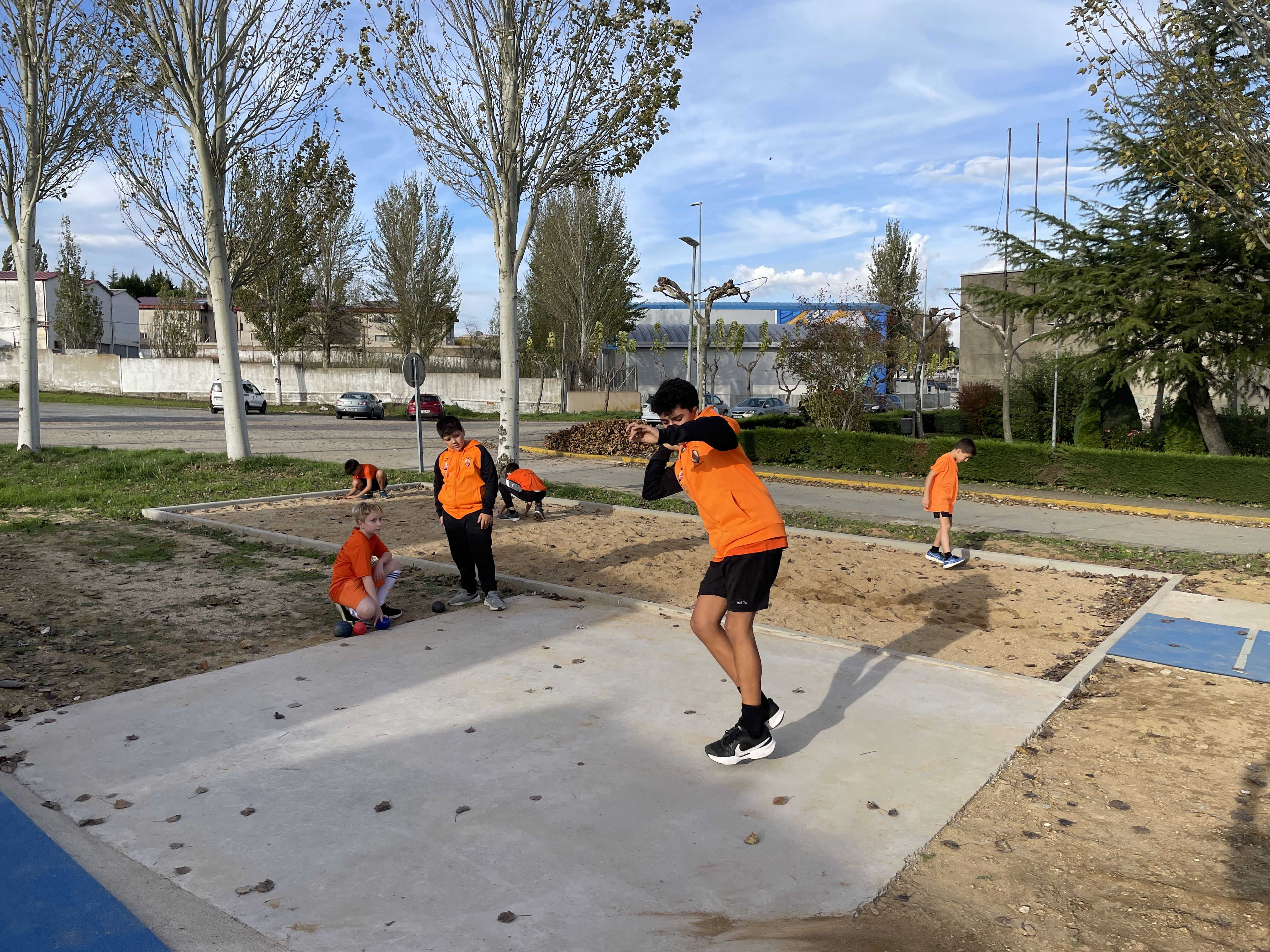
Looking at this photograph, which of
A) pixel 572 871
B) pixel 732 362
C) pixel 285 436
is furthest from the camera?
pixel 732 362

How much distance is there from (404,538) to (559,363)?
127 ft

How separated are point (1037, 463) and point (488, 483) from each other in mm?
14249

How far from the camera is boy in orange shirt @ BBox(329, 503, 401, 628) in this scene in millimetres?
6684

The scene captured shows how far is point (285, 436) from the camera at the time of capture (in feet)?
90.9

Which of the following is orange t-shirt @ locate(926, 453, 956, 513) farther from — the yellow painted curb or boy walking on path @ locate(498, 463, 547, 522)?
boy walking on path @ locate(498, 463, 547, 522)

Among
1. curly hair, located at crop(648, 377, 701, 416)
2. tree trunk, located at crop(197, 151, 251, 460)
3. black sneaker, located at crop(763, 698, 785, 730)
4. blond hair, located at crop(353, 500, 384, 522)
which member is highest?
tree trunk, located at crop(197, 151, 251, 460)

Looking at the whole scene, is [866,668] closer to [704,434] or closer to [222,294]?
[704,434]

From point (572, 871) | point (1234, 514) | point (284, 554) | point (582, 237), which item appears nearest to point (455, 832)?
point (572, 871)

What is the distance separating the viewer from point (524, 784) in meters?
4.14

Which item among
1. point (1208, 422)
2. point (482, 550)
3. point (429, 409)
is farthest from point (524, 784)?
point (429, 409)

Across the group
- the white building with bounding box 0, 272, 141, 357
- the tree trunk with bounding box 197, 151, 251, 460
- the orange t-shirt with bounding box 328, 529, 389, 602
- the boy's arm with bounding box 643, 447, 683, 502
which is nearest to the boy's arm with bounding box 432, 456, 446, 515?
the orange t-shirt with bounding box 328, 529, 389, 602

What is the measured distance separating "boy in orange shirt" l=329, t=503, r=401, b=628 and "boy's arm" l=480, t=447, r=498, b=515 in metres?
0.82

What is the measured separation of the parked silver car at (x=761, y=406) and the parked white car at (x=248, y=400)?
21484mm

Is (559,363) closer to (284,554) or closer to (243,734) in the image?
(284,554)
